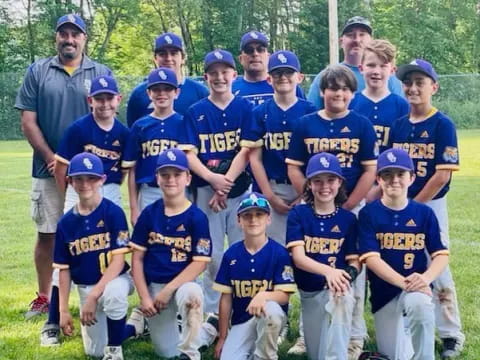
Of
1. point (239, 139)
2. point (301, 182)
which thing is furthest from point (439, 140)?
point (239, 139)

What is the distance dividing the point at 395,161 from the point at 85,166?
2.12 metres

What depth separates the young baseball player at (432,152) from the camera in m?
4.80

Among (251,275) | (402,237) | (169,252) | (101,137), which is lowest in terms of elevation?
(251,275)

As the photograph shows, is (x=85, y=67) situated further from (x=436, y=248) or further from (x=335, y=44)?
(x=335, y=44)

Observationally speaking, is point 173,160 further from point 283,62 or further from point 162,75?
point 283,62

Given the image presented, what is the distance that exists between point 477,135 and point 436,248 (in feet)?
81.3

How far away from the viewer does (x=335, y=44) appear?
2061cm

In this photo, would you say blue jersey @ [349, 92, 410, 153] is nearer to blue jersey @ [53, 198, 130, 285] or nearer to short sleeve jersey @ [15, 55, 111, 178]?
blue jersey @ [53, 198, 130, 285]

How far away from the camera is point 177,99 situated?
5.80 meters

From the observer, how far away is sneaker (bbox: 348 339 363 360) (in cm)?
469

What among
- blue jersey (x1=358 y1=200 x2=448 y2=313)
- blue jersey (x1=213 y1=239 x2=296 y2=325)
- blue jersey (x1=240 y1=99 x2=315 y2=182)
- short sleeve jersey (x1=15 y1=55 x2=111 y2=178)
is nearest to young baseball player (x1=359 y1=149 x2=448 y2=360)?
blue jersey (x1=358 y1=200 x2=448 y2=313)

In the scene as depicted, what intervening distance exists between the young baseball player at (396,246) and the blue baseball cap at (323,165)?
0.91 feet

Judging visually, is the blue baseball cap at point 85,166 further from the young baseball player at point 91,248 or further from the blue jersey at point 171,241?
the blue jersey at point 171,241

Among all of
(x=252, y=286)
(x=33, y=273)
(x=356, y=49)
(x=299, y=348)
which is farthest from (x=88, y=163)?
(x=33, y=273)
